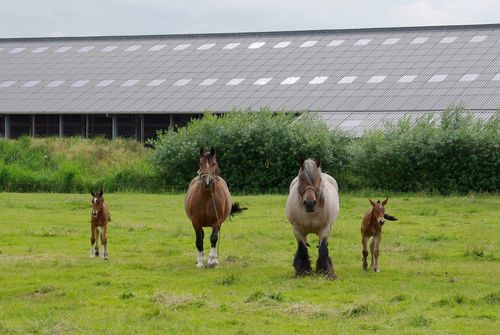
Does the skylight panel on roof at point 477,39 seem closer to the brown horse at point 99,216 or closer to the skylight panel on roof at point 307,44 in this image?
the skylight panel on roof at point 307,44

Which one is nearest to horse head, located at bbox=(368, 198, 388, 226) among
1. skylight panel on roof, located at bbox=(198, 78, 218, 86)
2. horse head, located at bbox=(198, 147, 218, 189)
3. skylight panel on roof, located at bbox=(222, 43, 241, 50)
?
horse head, located at bbox=(198, 147, 218, 189)

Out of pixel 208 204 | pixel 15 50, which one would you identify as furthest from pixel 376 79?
pixel 208 204

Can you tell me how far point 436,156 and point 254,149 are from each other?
8.17m

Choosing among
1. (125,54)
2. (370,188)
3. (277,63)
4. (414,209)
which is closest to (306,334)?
(414,209)

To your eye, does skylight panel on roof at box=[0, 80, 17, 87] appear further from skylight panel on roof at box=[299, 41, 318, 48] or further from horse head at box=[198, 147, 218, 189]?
horse head at box=[198, 147, 218, 189]

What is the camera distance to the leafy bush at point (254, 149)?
1657 inches

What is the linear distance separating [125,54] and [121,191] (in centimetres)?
2664

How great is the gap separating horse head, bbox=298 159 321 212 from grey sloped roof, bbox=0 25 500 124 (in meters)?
33.3

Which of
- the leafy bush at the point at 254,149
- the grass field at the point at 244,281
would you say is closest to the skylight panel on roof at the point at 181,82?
the leafy bush at the point at 254,149

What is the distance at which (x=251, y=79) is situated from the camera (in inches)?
2309

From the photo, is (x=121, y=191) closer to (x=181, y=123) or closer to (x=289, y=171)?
(x=289, y=171)

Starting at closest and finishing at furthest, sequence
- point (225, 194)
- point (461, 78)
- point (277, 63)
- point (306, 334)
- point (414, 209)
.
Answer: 1. point (306, 334)
2. point (225, 194)
3. point (414, 209)
4. point (461, 78)
5. point (277, 63)

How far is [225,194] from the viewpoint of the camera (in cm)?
1966

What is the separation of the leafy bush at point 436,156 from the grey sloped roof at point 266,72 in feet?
28.4
